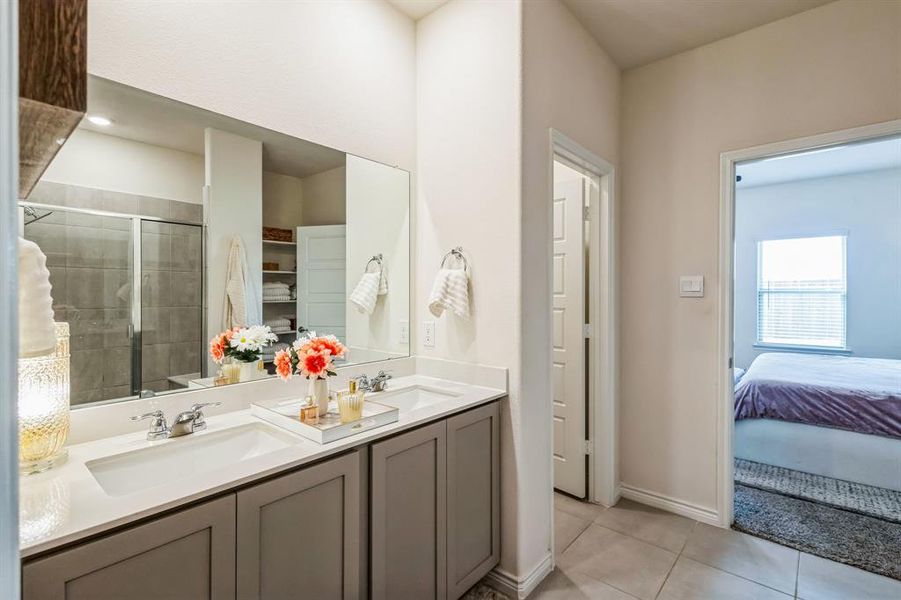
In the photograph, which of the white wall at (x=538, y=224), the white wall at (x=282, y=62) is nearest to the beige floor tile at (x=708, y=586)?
the white wall at (x=538, y=224)

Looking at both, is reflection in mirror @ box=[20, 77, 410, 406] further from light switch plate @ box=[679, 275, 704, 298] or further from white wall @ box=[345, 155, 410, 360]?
light switch plate @ box=[679, 275, 704, 298]

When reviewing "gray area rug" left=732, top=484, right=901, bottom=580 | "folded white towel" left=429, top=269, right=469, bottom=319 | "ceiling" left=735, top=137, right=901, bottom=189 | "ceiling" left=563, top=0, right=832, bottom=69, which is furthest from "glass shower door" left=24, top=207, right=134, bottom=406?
"ceiling" left=735, top=137, right=901, bottom=189

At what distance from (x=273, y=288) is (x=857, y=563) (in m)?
3.07

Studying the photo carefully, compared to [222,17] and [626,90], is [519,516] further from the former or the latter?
[626,90]

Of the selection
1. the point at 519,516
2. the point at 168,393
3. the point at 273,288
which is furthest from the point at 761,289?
the point at 168,393

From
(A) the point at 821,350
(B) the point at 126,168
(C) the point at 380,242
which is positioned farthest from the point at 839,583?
(A) the point at 821,350

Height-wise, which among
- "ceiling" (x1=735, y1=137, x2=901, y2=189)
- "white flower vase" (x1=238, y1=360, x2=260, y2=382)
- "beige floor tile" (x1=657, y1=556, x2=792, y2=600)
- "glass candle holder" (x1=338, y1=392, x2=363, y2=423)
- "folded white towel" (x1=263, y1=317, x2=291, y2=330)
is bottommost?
"beige floor tile" (x1=657, y1=556, x2=792, y2=600)

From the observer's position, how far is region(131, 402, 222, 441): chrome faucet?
4.37 feet

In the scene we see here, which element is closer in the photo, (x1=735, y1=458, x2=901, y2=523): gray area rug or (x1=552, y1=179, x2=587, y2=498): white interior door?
(x1=735, y1=458, x2=901, y2=523): gray area rug

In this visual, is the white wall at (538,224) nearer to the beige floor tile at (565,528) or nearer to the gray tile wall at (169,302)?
the beige floor tile at (565,528)

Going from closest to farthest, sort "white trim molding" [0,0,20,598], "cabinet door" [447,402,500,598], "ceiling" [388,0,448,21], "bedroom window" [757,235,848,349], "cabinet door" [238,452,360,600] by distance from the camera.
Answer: "white trim molding" [0,0,20,598]
"cabinet door" [238,452,360,600]
"cabinet door" [447,402,500,598]
"ceiling" [388,0,448,21]
"bedroom window" [757,235,848,349]

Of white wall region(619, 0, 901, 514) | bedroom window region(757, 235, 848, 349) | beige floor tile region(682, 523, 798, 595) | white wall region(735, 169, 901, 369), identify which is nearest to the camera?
beige floor tile region(682, 523, 798, 595)

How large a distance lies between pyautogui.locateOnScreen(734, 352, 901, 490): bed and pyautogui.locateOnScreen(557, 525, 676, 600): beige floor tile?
1.58 m

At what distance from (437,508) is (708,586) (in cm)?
137
